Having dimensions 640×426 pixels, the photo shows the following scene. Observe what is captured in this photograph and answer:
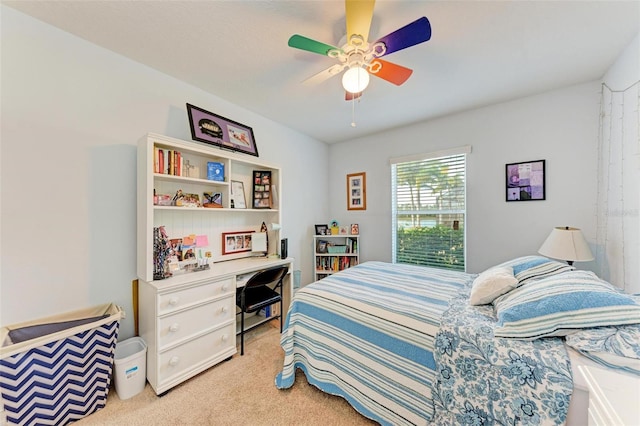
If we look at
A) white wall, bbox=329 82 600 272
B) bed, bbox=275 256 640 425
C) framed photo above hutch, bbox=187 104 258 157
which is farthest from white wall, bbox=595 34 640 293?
framed photo above hutch, bbox=187 104 258 157

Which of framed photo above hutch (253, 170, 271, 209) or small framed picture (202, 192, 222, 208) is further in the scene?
framed photo above hutch (253, 170, 271, 209)

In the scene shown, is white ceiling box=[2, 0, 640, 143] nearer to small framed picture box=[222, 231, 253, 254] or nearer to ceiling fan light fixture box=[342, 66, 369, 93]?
ceiling fan light fixture box=[342, 66, 369, 93]

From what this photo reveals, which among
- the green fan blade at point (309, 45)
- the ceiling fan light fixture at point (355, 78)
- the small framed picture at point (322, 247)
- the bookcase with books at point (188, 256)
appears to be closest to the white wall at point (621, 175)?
the ceiling fan light fixture at point (355, 78)

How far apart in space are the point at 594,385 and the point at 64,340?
99.5 inches

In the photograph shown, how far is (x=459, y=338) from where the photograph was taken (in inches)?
44.9

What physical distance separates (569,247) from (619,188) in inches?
23.2

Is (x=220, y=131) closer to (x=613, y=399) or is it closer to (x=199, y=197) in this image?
(x=199, y=197)

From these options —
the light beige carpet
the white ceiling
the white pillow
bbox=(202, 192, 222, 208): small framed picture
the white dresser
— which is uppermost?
the white ceiling

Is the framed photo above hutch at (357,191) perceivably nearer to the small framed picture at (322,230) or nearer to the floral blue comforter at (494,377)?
the small framed picture at (322,230)

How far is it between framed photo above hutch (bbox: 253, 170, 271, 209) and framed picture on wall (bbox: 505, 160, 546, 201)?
9.14ft

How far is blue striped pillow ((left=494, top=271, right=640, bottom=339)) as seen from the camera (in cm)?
97

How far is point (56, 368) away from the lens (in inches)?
53.7

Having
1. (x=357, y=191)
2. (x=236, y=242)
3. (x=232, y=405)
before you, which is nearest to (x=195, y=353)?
(x=232, y=405)

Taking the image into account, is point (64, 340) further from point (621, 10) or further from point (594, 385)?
point (621, 10)
